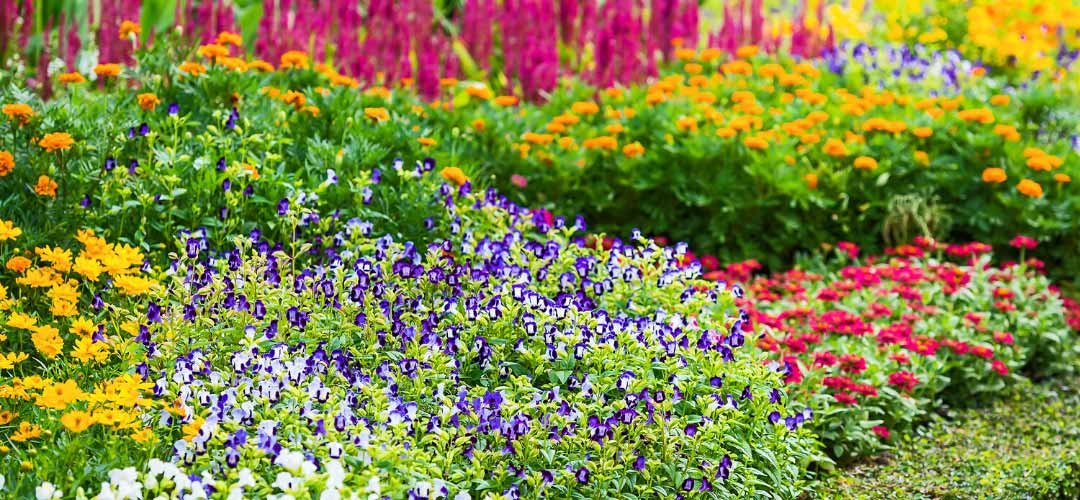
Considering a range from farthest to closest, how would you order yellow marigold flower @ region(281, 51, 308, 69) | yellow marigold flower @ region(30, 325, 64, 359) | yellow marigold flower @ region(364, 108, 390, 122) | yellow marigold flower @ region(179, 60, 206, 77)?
yellow marigold flower @ region(281, 51, 308, 69) → yellow marigold flower @ region(364, 108, 390, 122) → yellow marigold flower @ region(179, 60, 206, 77) → yellow marigold flower @ region(30, 325, 64, 359)

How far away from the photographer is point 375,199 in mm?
4516

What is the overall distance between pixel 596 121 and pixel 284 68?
1.80 meters

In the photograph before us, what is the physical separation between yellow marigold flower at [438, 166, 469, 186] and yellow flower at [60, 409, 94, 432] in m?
2.05

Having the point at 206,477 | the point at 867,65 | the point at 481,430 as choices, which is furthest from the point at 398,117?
the point at 867,65

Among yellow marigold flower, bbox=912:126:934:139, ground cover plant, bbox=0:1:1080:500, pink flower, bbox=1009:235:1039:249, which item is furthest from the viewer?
yellow marigold flower, bbox=912:126:934:139

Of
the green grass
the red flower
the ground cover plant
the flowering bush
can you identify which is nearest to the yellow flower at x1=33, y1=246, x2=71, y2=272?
the ground cover plant

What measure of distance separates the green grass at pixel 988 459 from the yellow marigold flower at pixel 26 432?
7.59 feet

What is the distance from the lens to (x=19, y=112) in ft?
13.3

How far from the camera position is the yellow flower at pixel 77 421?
272cm

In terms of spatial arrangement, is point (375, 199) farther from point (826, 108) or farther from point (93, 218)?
point (826, 108)

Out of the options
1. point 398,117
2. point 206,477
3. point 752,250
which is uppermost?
point 398,117

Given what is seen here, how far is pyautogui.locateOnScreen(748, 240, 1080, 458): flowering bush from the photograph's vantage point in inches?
169

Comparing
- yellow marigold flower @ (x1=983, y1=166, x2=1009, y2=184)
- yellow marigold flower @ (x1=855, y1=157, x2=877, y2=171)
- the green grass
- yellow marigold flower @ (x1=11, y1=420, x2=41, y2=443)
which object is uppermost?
yellow marigold flower @ (x1=11, y1=420, x2=41, y2=443)

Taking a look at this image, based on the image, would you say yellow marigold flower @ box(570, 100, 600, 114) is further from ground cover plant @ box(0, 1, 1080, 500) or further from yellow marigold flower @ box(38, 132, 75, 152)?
yellow marigold flower @ box(38, 132, 75, 152)
